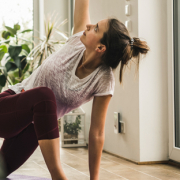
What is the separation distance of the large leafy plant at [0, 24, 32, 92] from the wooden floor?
1393mm

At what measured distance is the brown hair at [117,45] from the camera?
1.32 metres

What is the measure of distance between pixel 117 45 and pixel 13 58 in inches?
98.8

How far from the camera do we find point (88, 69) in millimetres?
1430

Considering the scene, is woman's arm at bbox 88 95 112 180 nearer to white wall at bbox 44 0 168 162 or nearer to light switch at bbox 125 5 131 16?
white wall at bbox 44 0 168 162

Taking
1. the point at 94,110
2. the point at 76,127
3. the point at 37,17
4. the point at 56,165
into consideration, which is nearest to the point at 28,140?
the point at 94,110

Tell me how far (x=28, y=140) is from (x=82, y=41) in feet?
2.10

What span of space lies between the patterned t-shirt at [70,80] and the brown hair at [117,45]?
6 cm

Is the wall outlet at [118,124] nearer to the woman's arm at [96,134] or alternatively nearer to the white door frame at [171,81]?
the white door frame at [171,81]

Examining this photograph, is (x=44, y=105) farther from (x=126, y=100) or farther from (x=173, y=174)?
(x=126, y=100)

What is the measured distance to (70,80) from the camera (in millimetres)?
1409

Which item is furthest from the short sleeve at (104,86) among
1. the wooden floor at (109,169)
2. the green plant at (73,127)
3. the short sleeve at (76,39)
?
the green plant at (73,127)

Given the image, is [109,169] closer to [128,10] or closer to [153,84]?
[153,84]

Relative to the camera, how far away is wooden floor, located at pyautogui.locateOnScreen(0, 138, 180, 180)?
195 centimetres

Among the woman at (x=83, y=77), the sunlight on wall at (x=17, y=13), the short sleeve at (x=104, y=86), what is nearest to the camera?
the woman at (x=83, y=77)
